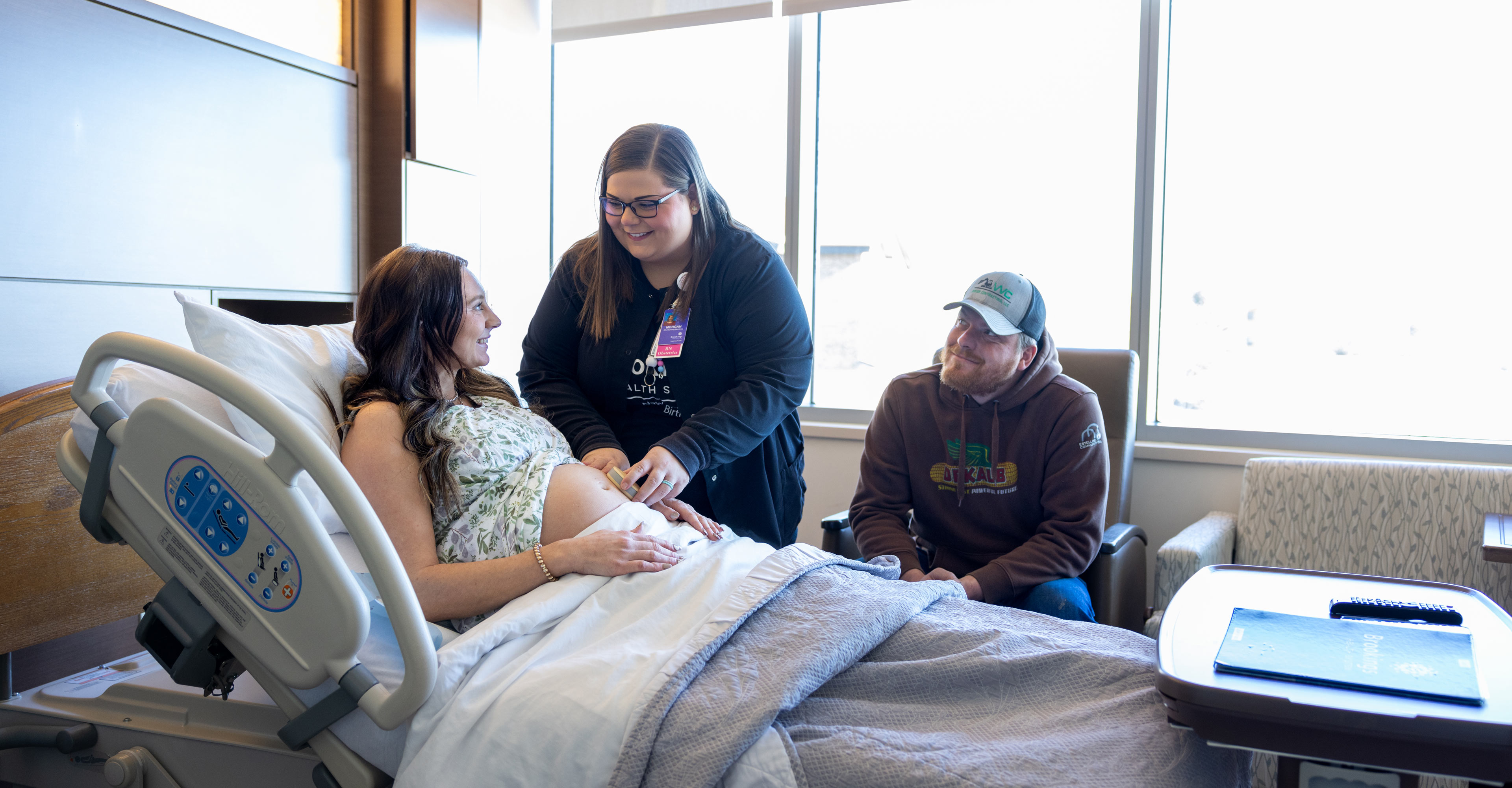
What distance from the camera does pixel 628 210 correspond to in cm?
182

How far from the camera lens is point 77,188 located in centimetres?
221

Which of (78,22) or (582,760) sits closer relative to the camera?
(582,760)

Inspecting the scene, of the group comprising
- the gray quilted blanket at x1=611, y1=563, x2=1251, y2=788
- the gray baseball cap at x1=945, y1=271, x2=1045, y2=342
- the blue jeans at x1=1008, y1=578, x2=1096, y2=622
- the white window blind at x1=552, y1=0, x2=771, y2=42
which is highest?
the white window blind at x1=552, y1=0, x2=771, y2=42

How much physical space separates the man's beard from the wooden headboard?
168 centimetres

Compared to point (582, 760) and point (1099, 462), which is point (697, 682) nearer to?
point (582, 760)

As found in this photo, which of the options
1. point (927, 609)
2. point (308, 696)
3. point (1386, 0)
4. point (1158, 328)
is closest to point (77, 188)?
point (308, 696)

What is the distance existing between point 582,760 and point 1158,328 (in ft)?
8.69

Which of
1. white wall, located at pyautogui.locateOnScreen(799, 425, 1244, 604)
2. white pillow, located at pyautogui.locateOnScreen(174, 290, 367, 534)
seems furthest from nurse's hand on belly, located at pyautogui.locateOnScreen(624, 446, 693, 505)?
white wall, located at pyautogui.locateOnScreen(799, 425, 1244, 604)

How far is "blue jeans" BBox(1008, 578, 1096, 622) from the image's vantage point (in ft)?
6.43

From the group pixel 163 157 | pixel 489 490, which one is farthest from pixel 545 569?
pixel 163 157

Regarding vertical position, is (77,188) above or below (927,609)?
above

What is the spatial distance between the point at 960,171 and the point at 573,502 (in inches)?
92.5

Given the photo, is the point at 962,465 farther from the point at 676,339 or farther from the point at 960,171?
the point at 960,171

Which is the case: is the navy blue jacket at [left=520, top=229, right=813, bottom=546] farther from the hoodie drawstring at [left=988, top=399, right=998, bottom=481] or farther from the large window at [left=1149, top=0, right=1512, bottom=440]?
the large window at [left=1149, top=0, right=1512, bottom=440]
